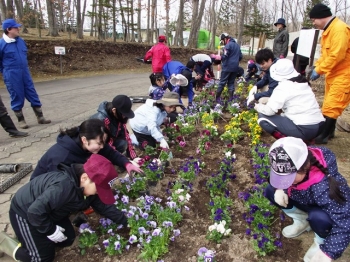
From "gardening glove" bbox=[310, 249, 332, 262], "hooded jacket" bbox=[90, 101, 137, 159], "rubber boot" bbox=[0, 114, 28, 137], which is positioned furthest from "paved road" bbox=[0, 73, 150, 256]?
"gardening glove" bbox=[310, 249, 332, 262]

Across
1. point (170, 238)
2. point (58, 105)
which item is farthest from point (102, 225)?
point (58, 105)

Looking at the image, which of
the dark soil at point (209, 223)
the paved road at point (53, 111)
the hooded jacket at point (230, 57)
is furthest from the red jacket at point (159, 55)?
the dark soil at point (209, 223)

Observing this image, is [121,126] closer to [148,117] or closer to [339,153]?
[148,117]

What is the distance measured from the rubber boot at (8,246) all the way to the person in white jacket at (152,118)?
6.36 ft

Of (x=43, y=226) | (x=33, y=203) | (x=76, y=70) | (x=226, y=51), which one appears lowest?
(x=76, y=70)

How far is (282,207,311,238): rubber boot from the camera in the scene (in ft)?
8.36

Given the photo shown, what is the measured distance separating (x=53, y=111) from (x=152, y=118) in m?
4.03

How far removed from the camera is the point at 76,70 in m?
14.6

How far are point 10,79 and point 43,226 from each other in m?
3.95

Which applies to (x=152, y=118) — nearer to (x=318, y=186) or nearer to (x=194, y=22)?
(x=318, y=186)

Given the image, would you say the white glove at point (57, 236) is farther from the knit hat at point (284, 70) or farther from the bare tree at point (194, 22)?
the bare tree at point (194, 22)

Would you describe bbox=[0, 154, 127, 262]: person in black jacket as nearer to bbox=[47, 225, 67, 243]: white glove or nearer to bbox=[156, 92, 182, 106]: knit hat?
bbox=[47, 225, 67, 243]: white glove

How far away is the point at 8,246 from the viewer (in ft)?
7.54

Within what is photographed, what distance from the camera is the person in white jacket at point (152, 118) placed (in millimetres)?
3854
